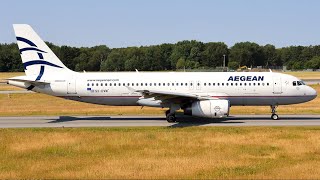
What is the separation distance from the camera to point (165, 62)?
19050cm

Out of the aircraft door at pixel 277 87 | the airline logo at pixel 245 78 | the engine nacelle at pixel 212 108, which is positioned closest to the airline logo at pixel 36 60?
the engine nacelle at pixel 212 108

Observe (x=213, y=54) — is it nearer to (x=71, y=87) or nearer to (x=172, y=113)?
(x=71, y=87)

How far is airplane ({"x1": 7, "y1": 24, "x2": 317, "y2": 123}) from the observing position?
112 feet

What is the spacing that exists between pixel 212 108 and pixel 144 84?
6510 millimetres

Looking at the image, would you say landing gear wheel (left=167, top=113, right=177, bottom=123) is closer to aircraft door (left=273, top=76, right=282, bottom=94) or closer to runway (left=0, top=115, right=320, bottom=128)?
runway (left=0, top=115, right=320, bottom=128)

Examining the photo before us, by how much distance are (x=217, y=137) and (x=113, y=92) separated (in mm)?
12302

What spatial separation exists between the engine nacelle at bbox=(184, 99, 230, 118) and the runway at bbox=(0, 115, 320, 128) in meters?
0.92

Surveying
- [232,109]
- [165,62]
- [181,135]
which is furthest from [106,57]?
[181,135]

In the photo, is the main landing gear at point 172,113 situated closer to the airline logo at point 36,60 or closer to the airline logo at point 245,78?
the airline logo at point 245,78

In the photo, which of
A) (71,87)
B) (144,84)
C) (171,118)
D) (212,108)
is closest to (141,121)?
(171,118)

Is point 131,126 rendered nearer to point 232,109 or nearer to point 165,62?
point 232,109

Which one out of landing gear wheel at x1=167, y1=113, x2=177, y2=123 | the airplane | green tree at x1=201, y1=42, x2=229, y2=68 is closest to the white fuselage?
the airplane

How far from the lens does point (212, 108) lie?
31.4 m

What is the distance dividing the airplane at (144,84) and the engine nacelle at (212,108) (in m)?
2.10
